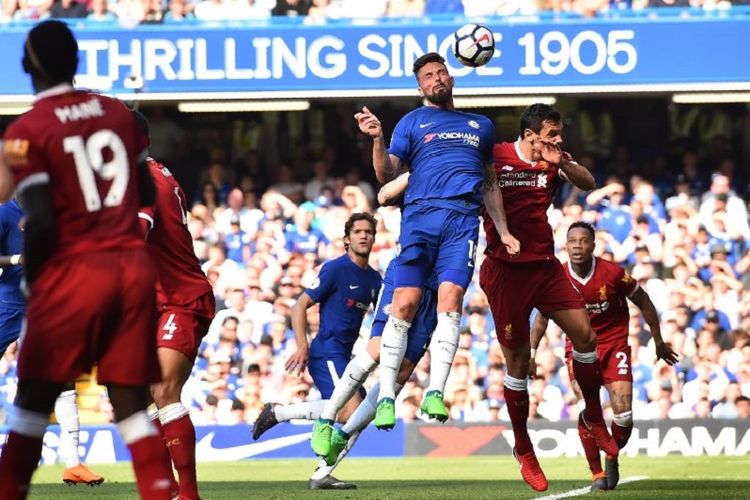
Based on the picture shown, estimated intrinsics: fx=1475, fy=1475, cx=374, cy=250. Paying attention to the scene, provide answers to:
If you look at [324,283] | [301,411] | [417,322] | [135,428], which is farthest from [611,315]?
[135,428]

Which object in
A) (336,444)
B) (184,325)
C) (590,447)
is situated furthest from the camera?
(590,447)

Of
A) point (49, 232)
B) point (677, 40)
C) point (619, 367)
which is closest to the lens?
point (49, 232)

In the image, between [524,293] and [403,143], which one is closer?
[403,143]

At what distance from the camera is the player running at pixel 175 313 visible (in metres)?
8.32

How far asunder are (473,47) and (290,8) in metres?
9.42

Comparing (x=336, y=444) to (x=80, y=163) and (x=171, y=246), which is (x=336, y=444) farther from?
(x=80, y=163)

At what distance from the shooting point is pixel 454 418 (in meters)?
18.1

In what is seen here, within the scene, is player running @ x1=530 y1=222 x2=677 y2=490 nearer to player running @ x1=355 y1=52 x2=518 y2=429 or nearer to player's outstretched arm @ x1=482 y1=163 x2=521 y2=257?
player's outstretched arm @ x1=482 y1=163 x2=521 y2=257

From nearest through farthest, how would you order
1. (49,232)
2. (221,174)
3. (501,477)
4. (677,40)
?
(49,232), (501,477), (677,40), (221,174)

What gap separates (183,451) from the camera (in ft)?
27.2

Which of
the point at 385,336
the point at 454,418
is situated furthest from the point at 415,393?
the point at 385,336

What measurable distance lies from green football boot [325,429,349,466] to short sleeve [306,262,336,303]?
258cm

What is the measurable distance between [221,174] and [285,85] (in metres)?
2.29

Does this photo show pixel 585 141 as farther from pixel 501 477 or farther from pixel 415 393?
pixel 501 477
